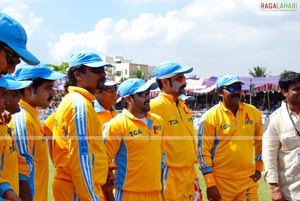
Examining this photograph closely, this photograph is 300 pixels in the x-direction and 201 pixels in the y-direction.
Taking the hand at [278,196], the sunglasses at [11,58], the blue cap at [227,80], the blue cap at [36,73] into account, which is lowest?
the hand at [278,196]

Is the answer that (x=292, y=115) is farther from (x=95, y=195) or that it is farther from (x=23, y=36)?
(x=23, y=36)

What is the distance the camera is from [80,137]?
11.3 ft

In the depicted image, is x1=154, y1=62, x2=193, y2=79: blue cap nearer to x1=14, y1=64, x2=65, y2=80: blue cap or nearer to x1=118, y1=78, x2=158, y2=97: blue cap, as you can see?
x1=118, y1=78, x2=158, y2=97: blue cap

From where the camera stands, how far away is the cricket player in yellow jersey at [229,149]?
5395 mm

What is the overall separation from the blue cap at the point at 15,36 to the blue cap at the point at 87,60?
5.07 ft

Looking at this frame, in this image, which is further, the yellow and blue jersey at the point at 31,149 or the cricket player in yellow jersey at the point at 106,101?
the cricket player in yellow jersey at the point at 106,101

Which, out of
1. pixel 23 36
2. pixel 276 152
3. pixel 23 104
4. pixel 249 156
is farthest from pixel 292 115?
pixel 23 36

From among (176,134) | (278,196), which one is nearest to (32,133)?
(176,134)

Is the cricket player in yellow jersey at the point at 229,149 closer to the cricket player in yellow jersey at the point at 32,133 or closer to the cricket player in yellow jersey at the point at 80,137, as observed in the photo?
the cricket player in yellow jersey at the point at 80,137

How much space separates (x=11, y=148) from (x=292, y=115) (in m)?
2.73

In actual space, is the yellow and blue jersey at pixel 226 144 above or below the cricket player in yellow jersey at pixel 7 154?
below

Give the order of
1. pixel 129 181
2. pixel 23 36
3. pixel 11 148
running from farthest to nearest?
pixel 129 181 < pixel 11 148 < pixel 23 36

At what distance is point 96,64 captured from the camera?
3.85 meters

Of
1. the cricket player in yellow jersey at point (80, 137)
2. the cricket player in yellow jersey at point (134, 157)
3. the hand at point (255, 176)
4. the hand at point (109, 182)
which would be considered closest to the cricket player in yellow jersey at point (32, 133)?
the cricket player in yellow jersey at point (80, 137)
